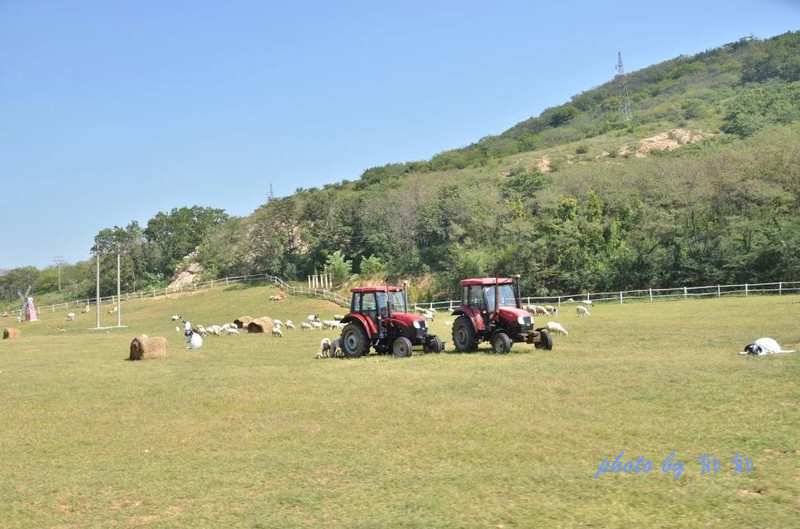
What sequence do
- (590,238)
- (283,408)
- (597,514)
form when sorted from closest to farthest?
(597,514) < (283,408) < (590,238)

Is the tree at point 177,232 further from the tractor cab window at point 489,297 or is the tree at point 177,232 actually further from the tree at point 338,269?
the tractor cab window at point 489,297

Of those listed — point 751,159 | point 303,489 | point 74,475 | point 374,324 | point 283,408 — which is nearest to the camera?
point 303,489

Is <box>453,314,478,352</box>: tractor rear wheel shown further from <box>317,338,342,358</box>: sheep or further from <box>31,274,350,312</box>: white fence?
<box>31,274,350,312</box>: white fence

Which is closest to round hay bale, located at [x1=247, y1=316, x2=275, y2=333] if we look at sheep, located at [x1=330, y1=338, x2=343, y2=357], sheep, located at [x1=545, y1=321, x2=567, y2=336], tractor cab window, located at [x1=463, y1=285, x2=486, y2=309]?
sheep, located at [x1=330, y1=338, x2=343, y2=357]

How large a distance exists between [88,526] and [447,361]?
1136cm

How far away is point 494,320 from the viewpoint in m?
18.7

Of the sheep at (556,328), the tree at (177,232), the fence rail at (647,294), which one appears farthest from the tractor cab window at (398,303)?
the tree at (177,232)

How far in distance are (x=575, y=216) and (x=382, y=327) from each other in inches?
1457

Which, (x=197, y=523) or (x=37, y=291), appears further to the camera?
(x=37, y=291)

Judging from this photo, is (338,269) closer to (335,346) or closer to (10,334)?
(10,334)

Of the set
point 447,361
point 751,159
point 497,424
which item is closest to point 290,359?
point 447,361

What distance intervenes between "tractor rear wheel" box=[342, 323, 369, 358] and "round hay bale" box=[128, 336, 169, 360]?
20.1 ft

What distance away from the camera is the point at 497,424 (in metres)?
9.64

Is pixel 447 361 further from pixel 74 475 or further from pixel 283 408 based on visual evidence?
pixel 74 475
